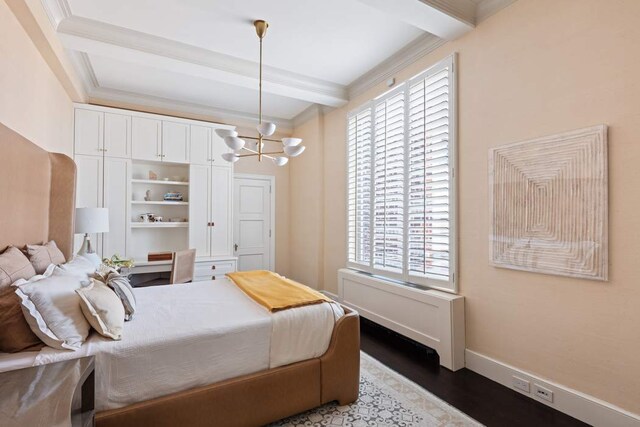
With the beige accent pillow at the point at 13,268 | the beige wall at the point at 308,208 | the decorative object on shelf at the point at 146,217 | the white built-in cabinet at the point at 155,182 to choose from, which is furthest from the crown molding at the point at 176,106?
the beige accent pillow at the point at 13,268

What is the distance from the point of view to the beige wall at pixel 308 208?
16.1 ft

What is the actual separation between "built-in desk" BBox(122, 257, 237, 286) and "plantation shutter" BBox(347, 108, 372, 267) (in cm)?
193

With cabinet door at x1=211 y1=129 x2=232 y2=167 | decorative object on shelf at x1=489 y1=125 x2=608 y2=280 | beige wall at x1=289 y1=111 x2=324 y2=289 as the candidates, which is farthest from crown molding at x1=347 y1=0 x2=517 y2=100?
cabinet door at x1=211 y1=129 x2=232 y2=167

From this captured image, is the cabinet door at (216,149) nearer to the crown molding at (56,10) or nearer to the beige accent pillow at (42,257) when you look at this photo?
the crown molding at (56,10)

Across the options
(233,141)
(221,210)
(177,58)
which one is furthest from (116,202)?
(233,141)

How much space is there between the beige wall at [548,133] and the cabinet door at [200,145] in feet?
11.1

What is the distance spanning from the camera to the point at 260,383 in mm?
1898

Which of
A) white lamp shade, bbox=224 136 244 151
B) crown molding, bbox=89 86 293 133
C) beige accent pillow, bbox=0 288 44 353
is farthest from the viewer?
crown molding, bbox=89 86 293 133

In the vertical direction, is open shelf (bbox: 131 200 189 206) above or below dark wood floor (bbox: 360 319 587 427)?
above

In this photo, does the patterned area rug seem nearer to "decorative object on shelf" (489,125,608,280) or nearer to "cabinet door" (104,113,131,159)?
"decorative object on shelf" (489,125,608,280)

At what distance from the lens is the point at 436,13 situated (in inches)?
98.1

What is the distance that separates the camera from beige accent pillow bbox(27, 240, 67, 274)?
2.15 m

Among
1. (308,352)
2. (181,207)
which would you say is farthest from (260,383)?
(181,207)

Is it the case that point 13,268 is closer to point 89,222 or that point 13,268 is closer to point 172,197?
point 89,222
